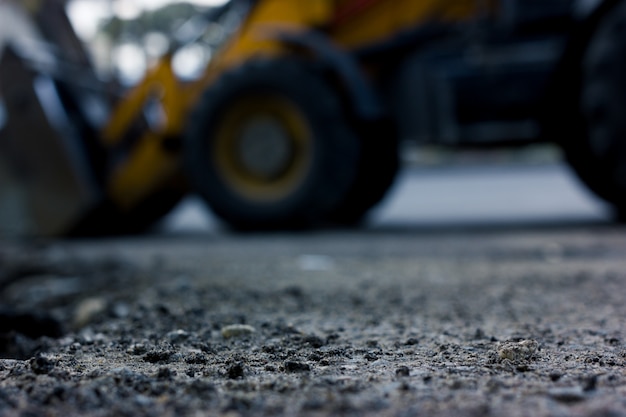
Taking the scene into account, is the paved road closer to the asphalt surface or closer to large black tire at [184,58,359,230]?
large black tire at [184,58,359,230]

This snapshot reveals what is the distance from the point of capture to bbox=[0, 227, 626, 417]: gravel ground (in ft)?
3.89

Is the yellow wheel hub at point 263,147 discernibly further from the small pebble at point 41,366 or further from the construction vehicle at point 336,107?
the small pebble at point 41,366

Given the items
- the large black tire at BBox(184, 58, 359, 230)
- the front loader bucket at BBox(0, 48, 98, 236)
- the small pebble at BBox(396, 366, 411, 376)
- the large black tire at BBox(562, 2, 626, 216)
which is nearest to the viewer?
the small pebble at BBox(396, 366, 411, 376)

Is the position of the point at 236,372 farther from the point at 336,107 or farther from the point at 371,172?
the point at 371,172

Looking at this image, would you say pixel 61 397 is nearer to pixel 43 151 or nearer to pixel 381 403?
pixel 381 403

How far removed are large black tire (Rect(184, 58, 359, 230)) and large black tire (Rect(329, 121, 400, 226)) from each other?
5.3 inches

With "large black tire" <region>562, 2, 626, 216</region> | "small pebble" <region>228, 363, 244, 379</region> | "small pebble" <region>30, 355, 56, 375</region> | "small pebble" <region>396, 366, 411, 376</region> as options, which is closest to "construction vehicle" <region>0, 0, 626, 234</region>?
"large black tire" <region>562, 2, 626, 216</region>

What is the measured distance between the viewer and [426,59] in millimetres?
4543

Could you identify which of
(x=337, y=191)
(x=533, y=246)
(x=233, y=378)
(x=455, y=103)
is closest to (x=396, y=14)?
(x=455, y=103)

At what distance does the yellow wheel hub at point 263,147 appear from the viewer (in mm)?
4840

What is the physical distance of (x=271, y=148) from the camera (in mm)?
4902

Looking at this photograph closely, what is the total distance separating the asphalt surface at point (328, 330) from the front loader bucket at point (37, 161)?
3.68ft

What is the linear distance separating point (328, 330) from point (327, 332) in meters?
0.03

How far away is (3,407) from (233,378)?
0.41 meters
